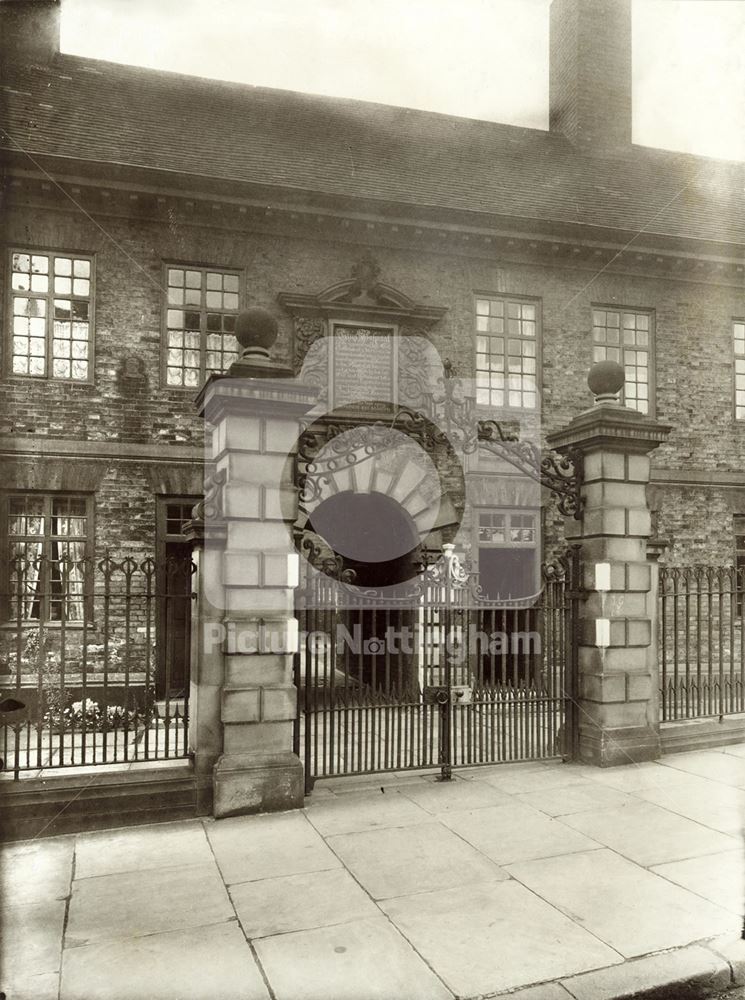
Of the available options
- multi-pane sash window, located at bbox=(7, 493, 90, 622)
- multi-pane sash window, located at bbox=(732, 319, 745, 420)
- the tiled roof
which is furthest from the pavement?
multi-pane sash window, located at bbox=(732, 319, 745, 420)

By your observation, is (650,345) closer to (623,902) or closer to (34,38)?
(623,902)

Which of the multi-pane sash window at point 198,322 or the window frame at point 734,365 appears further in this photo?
the window frame at point 734,365

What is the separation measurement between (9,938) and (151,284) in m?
9.79

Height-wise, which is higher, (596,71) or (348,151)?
(596,71)

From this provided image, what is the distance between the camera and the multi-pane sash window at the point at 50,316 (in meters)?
11.3

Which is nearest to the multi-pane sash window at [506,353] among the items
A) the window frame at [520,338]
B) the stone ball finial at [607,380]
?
the window frame at [520,338]

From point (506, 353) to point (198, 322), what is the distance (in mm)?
5441

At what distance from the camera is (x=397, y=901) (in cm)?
434

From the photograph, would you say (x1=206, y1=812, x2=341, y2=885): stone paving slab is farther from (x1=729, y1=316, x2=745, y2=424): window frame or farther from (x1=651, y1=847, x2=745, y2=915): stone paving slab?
(x1=729, y1=316, x2=745, y2=424): window frame

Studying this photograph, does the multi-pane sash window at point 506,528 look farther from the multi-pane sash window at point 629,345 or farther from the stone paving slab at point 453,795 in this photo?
the stone paving slab at point 453,795

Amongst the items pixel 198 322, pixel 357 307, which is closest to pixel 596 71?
pixel 357 307

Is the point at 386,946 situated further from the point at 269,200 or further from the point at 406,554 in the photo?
the point at 269,200

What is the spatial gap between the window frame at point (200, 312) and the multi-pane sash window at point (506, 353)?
4257 millimetres

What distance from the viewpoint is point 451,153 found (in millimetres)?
14992
